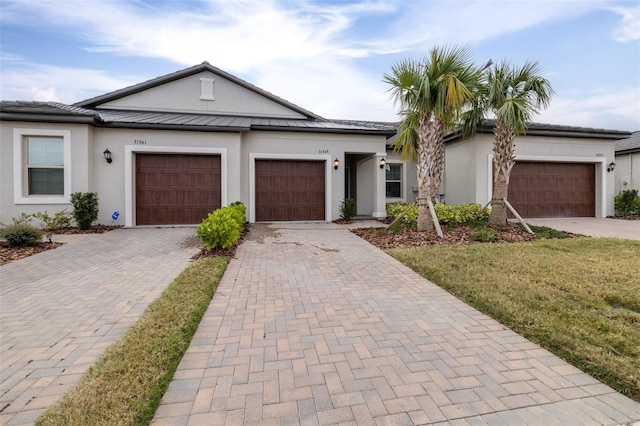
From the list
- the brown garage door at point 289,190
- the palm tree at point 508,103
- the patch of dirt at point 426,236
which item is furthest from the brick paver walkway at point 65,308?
the palm tree at point 508,103

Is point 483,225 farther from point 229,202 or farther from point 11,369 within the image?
point 11,369

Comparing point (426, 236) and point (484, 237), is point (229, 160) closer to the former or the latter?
point (426, 236)

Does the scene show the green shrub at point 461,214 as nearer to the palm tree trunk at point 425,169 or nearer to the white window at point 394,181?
the palm tree trunk at point 425,169

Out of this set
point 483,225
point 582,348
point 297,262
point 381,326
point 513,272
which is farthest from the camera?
point 483,225

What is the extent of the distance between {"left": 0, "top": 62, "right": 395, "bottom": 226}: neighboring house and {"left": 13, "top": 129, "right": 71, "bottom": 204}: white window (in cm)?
3

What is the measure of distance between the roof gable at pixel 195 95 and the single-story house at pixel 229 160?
47 mm

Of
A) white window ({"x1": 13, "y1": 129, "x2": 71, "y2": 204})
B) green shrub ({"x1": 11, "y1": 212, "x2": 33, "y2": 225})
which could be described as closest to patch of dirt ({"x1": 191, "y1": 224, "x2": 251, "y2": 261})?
white window ({"x1": 13, "y1": 129, "x2": 71, "y2": 204})

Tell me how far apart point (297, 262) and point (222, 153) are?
679 centimetres

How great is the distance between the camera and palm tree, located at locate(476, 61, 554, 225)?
28.1 ft

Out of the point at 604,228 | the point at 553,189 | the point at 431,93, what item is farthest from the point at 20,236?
the point at 553,189

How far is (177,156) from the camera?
10.7m

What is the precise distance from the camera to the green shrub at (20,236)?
21.6 feet

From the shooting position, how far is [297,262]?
591cm

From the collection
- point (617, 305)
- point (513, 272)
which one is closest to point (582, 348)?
point (617, 305)
